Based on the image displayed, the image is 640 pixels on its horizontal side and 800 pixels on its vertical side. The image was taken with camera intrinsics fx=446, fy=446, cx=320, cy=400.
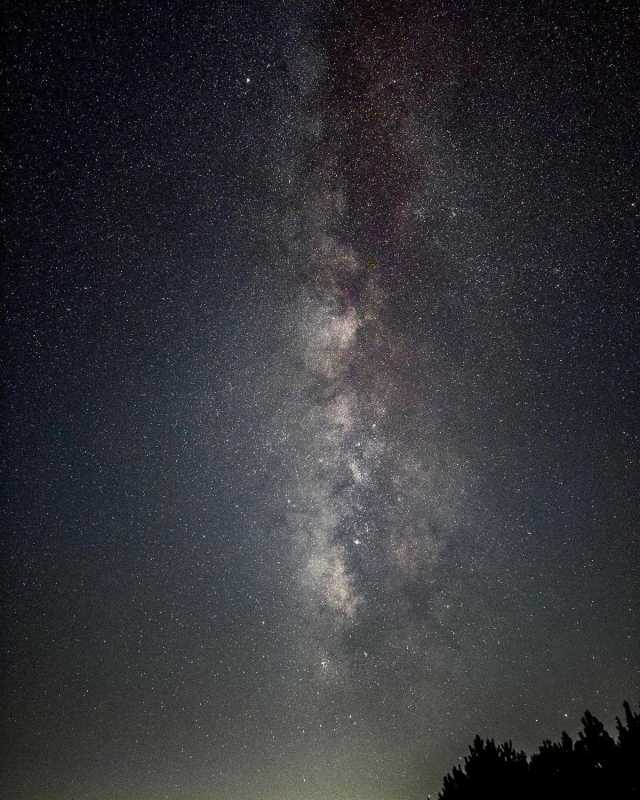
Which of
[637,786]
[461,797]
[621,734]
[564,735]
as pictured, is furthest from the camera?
[461,797]

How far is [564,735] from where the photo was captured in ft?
40.5

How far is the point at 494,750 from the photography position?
14.0m

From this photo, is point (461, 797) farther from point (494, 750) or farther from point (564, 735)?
point (564, 735)

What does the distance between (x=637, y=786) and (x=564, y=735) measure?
2039 mm

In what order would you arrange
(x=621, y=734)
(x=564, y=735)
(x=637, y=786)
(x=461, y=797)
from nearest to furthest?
(x=637, y=786) → (x=621, y=734) → (x=564, y=735) → (x=461, y=797)

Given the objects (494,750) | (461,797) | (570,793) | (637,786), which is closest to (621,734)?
(637,786)

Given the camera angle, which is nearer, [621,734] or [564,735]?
[621,734]

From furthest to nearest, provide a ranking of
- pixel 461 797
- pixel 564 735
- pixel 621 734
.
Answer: pixel 461 797 → pixel 564 735 → pixel 621 734

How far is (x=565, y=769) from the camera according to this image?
11.8 meters

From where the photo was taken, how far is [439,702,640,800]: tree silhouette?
1081 cm

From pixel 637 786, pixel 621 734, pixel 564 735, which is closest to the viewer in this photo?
pixel 637 786

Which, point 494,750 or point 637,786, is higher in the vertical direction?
point 494,750

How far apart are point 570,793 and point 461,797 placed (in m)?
4.09

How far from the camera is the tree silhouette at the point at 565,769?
35.5 feet
